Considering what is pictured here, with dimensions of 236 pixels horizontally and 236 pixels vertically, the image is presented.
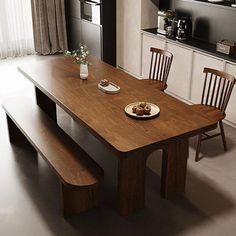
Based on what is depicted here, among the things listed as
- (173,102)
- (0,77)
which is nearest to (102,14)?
(0,77)

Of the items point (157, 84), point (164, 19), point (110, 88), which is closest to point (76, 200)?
point (110, 88)

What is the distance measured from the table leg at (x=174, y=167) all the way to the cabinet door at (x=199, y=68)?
60.2 inches

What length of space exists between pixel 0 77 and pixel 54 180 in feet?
9.69

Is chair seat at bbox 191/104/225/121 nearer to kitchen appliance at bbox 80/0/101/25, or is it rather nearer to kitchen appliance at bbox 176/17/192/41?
kitchen appliance at bbox 176/17/192/41

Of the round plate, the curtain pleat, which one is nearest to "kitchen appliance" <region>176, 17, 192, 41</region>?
the round plate

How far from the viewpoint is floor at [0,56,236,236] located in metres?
2.68

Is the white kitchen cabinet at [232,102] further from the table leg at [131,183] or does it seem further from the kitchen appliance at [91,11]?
the kitchen appliance at [91,11]

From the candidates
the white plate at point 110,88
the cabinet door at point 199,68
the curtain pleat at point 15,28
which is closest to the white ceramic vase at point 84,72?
the white plate at point 110,88

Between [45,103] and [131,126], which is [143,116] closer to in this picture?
[131,126]

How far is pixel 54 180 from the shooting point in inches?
126

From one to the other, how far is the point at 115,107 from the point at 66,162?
0.59 meters

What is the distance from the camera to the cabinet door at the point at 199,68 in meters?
4.13

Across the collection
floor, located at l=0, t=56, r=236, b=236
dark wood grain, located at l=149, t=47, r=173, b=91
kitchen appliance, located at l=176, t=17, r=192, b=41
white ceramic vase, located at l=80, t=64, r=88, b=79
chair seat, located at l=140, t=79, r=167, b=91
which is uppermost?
kitchen appliance, located at l=176, t=17, r=192, b=41

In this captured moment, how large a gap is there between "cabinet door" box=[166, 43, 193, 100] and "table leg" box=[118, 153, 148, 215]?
6.87 feet
